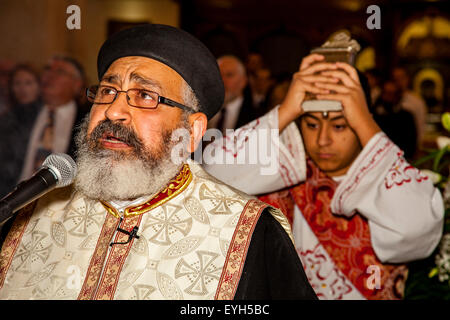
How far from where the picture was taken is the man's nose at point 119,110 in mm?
2008

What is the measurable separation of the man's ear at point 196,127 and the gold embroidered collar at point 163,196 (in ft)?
0.41

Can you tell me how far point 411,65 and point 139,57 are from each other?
633 inches

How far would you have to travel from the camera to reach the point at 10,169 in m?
6.81

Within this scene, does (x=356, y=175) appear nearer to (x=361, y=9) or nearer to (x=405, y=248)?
(x=405, y=248)

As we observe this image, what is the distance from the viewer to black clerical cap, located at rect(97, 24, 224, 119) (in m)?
2.16

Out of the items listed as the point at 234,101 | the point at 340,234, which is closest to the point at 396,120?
the point at 234,101

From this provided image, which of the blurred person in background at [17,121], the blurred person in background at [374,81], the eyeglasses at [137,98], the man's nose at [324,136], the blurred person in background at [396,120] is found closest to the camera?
the eyeglasses at [137,98]

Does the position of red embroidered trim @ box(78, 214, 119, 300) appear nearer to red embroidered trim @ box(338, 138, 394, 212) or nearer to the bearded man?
the bearded man

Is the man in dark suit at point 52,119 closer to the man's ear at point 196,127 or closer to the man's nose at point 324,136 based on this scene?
the man's nose at point 324,136

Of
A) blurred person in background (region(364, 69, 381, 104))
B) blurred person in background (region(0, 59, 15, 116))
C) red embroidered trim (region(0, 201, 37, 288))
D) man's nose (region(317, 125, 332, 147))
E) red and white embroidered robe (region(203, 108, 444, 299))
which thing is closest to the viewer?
red embroidered trim (region(0, 201, 37, 288))

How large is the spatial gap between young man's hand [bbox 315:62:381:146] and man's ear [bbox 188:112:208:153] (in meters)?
0.67

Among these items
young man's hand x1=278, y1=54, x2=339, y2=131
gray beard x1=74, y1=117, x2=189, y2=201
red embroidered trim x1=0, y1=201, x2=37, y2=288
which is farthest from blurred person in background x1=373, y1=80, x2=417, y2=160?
red embroidered trim x1=0, y1=201, x2=37, y2=288

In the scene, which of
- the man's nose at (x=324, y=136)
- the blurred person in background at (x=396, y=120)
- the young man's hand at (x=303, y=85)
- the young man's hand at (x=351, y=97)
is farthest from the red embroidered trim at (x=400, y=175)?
the blurred person in background at (x=396, y=120)

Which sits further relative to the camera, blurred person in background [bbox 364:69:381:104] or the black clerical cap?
blurred person in background [bbox 364:69:381:104]
